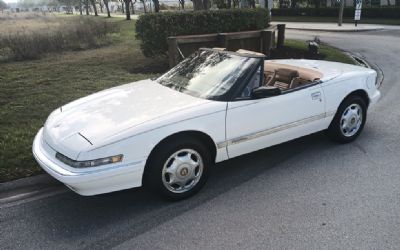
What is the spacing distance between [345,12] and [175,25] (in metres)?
28.7

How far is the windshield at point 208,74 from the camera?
4.27 m

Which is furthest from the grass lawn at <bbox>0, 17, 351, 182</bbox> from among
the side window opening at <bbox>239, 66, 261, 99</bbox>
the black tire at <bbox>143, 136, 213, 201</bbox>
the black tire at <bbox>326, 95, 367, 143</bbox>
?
the black tire at <bbox>326, 95, 367, 143</bbox>

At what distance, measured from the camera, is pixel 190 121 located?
381cm

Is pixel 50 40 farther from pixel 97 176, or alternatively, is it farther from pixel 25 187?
pixel 97 176

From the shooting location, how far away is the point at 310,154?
4.97 meters

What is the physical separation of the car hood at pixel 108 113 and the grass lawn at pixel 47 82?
0.92m

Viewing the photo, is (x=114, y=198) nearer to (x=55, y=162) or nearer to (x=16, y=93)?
(x=55, y=162)

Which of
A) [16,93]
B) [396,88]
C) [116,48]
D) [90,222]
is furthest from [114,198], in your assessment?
[116,48]

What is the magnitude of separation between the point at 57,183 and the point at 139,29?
22.4 ft

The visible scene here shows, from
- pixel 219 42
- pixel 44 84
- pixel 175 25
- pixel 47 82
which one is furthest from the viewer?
pixel 175 25

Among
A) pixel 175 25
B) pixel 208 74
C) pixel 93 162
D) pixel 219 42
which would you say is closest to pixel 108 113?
pixel 93 162

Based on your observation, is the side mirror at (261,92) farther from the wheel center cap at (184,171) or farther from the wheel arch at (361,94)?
the wheel arch at (361,94)

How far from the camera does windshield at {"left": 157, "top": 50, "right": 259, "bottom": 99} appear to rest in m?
4.27

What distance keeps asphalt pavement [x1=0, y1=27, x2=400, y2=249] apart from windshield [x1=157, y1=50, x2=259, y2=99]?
3.23ft
